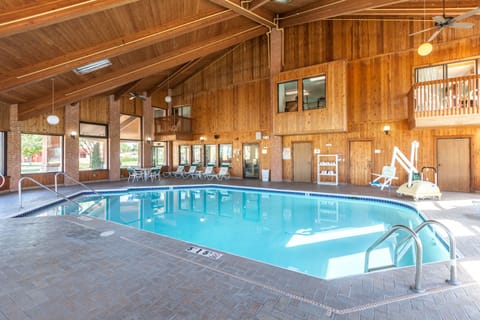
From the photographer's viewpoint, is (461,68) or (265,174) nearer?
(461,68)

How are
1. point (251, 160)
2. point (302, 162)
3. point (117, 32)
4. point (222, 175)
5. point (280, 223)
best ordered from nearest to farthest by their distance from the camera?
1. point (280, 223)
2. point (117, 32)
3. point (302, 162)
4. point (222, 175)
5. point (251, 160)

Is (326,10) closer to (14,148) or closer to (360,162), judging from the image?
(360,162)

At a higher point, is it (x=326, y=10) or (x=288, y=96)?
(x=326, y=10)

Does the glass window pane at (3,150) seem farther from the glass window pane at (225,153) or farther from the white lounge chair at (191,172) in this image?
the glass window pane at (225,153)

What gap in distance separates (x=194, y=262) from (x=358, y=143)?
364 inches

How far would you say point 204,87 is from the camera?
14.9m

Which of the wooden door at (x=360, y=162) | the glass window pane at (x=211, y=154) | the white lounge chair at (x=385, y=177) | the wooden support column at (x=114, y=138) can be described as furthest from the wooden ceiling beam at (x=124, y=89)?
the white lounge chair at (x=385, y=177)

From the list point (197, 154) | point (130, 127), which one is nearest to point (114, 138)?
point (130, 127)

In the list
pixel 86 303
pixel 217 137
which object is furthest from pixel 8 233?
pixel 217 137

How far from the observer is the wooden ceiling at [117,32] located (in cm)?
483

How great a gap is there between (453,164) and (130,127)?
1451 cm

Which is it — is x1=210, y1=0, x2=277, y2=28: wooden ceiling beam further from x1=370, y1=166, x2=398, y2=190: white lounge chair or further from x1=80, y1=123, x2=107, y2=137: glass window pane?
x1=80, y1=123, x2=107, y2=137: glass window pane

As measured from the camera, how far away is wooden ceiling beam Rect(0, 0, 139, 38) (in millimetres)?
4296

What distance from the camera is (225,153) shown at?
14312 mm
